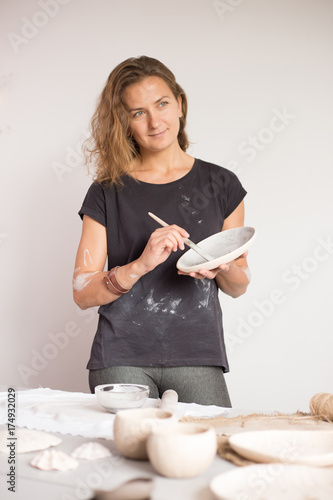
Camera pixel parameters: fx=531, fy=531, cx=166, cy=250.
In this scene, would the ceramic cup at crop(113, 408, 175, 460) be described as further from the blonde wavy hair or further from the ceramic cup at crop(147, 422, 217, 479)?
the blonde wavy hair

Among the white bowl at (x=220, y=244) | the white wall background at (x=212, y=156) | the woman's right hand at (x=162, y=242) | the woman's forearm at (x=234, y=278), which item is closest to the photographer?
the woman's right hand at (x=162, y=242)

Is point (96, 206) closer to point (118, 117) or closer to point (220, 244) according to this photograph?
point (118, 117)

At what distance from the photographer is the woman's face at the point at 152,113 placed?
1662mm

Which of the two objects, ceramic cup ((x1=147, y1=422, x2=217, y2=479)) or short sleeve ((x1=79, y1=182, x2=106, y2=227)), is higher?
short sleeve ((x1=79, y1=182, x2=106, y2=227))

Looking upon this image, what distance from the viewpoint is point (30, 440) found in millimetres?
896

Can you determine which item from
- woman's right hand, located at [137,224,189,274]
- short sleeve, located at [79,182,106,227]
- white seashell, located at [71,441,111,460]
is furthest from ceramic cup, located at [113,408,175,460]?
short sleeve, located at [79,182,106,227]

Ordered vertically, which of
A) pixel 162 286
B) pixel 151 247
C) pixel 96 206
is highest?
pixel 96 206

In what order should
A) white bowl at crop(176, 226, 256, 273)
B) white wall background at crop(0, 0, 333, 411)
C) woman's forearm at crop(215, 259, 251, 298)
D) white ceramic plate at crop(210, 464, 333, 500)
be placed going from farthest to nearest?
1. white wall background at crop(0, 0, 333, 411)
2. woman's forearm at crop(215, 259, 251, 298)
3. white bowl at crop(176, 226, 256, 273)
4. white ceramic plate at crop(210, 464, 333, 500)

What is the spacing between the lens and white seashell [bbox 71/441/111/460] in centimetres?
83

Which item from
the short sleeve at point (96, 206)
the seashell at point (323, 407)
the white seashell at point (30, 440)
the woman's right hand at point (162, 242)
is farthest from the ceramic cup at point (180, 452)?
the short sleeve at point (96, 206)

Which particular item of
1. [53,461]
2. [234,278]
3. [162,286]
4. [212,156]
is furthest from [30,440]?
[212,156]

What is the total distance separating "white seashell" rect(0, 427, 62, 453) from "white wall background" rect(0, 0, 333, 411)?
167cm

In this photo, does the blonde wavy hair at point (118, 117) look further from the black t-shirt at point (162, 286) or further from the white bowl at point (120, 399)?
the white bowl at point (120, 399)

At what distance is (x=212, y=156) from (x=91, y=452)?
1.93 m
